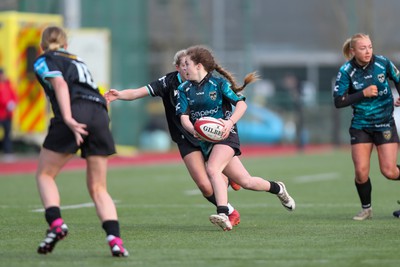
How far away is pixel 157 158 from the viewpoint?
2659cm

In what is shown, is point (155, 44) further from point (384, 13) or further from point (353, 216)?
point (353, 216)

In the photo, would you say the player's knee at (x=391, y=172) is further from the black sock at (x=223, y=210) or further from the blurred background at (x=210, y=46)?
Result: the blurred background at (x=210, y=46)

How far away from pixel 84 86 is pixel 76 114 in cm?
26

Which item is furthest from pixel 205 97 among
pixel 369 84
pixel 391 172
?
pixel 391 172

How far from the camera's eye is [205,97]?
1018 cm

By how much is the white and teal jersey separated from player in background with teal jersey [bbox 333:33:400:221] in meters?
1.44

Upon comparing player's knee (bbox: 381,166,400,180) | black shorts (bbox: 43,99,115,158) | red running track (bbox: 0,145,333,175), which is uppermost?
black shorts (bbox: 43,99,115,158)

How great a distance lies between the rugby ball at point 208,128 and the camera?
390 inches

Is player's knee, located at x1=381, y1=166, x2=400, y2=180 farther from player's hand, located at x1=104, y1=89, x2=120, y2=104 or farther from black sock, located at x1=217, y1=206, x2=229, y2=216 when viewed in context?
player's hand, located at x1=104, y1=89, x2=120, y2=104

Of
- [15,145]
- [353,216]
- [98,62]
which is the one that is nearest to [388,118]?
[353,216]

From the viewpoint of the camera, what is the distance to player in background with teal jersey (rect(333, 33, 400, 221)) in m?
11.1

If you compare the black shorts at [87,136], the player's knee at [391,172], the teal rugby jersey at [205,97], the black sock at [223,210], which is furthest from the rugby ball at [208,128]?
the player's knee at [391,172]

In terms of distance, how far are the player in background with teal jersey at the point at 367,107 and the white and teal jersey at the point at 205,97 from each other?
4.72 feet

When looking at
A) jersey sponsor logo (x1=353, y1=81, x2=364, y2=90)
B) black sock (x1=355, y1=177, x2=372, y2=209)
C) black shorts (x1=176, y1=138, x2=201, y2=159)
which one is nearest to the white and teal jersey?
black shorts (x1=176, y1=138, x2=201, y2=159)
